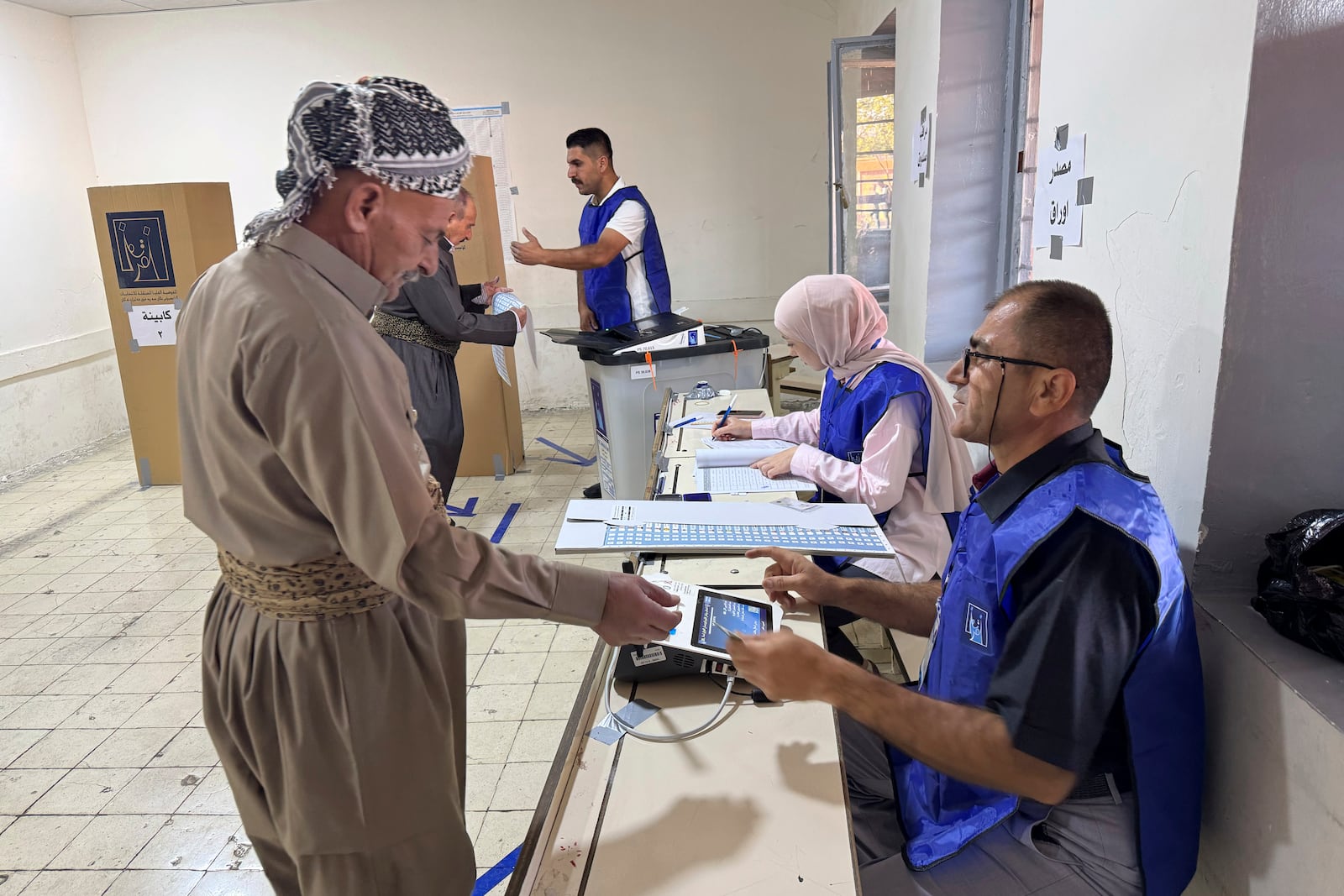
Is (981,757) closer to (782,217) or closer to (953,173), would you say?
(953,173)

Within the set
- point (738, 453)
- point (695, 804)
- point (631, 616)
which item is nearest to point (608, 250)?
point (738, 453)

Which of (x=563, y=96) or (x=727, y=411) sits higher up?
(x=563, y=96)

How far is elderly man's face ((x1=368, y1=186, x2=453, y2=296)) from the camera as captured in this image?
101 cm

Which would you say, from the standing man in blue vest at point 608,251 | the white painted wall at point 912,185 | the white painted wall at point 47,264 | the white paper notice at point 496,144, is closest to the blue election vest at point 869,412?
the white painted wall at point 912,185

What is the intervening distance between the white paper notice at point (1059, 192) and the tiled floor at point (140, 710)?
6.15 feet

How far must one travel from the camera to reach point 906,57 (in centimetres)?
367

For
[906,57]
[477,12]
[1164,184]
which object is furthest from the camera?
[477,12]

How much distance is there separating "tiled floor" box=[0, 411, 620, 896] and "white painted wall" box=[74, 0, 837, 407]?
2.61 metres

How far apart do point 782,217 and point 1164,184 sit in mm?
4759

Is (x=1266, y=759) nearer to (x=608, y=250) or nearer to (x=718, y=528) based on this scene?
(x=718, y=528)

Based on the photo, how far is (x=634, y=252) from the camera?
13.9ft

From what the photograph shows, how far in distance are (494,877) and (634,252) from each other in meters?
3.09

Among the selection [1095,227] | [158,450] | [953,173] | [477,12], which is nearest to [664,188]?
[477,12]

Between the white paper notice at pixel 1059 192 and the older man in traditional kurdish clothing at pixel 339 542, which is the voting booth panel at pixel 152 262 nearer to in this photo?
the older man in traditional kurdish clothing at pixel 339 542
